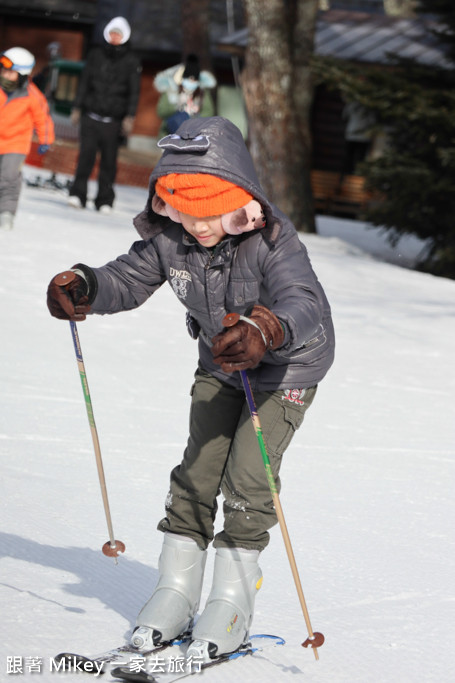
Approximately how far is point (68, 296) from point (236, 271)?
474 millimetres

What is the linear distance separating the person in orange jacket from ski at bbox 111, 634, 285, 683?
23.7ft

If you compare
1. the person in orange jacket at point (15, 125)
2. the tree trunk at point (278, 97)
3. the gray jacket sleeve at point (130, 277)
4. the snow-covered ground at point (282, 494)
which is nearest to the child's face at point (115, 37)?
the person in orange jacket at point (15, 125)

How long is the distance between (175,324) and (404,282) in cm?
367

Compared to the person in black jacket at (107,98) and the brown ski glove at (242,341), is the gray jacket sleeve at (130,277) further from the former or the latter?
the person in black jacket at (107,98)

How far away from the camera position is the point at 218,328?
299cm

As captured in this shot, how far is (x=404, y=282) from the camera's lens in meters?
10.8

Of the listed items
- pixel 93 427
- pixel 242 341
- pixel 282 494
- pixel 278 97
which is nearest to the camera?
pixel 242 341

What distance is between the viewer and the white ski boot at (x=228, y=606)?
113 inches

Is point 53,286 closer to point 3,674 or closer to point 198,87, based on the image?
point 3,674

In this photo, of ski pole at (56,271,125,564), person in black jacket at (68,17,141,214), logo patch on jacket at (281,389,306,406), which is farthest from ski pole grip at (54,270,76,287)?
person in black jacket at (68,17,141,214)

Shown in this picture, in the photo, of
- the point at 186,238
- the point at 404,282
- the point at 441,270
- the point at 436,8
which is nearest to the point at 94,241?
the point at 404,282

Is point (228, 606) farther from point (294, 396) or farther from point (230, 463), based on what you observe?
point (294, 396)

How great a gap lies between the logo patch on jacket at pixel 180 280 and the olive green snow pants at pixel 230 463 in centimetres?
29

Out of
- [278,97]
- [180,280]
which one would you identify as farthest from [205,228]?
[278,97]
